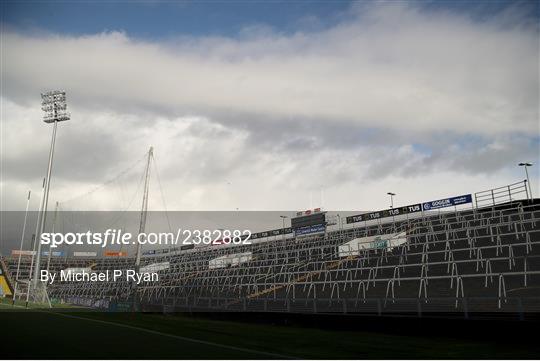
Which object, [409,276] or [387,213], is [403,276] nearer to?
[409,276]

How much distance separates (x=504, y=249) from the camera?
27.6 metres

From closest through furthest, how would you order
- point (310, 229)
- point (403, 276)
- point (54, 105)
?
point (403, 276) → point (54, 105) → point (310, 229)

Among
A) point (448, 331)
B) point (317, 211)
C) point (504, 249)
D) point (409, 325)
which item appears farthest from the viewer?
point (317, 211)

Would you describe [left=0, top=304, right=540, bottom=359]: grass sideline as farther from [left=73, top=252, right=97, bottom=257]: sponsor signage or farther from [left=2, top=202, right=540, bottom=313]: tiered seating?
[left=73, top=252, right=97, bottom=257]: sponsor signage

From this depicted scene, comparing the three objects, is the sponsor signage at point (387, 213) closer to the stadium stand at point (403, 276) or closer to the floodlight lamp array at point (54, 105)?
the stadium stand at point (403, 276)

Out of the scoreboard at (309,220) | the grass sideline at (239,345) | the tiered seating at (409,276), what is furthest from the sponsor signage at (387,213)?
the grass sideline at (239,345)

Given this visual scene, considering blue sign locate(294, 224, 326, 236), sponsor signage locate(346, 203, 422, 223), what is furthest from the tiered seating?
blue sign locate(294, 224, 326, 236)

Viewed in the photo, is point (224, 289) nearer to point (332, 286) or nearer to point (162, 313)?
point (162, 313)

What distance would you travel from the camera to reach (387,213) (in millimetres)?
55344

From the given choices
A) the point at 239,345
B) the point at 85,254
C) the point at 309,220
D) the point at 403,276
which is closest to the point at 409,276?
the point at 403,276

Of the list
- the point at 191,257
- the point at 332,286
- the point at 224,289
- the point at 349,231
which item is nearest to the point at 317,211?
the point at 349,231

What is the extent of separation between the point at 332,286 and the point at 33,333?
20323 millimetres

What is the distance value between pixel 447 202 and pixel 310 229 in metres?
19.9

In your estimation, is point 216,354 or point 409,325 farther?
point 409,325
